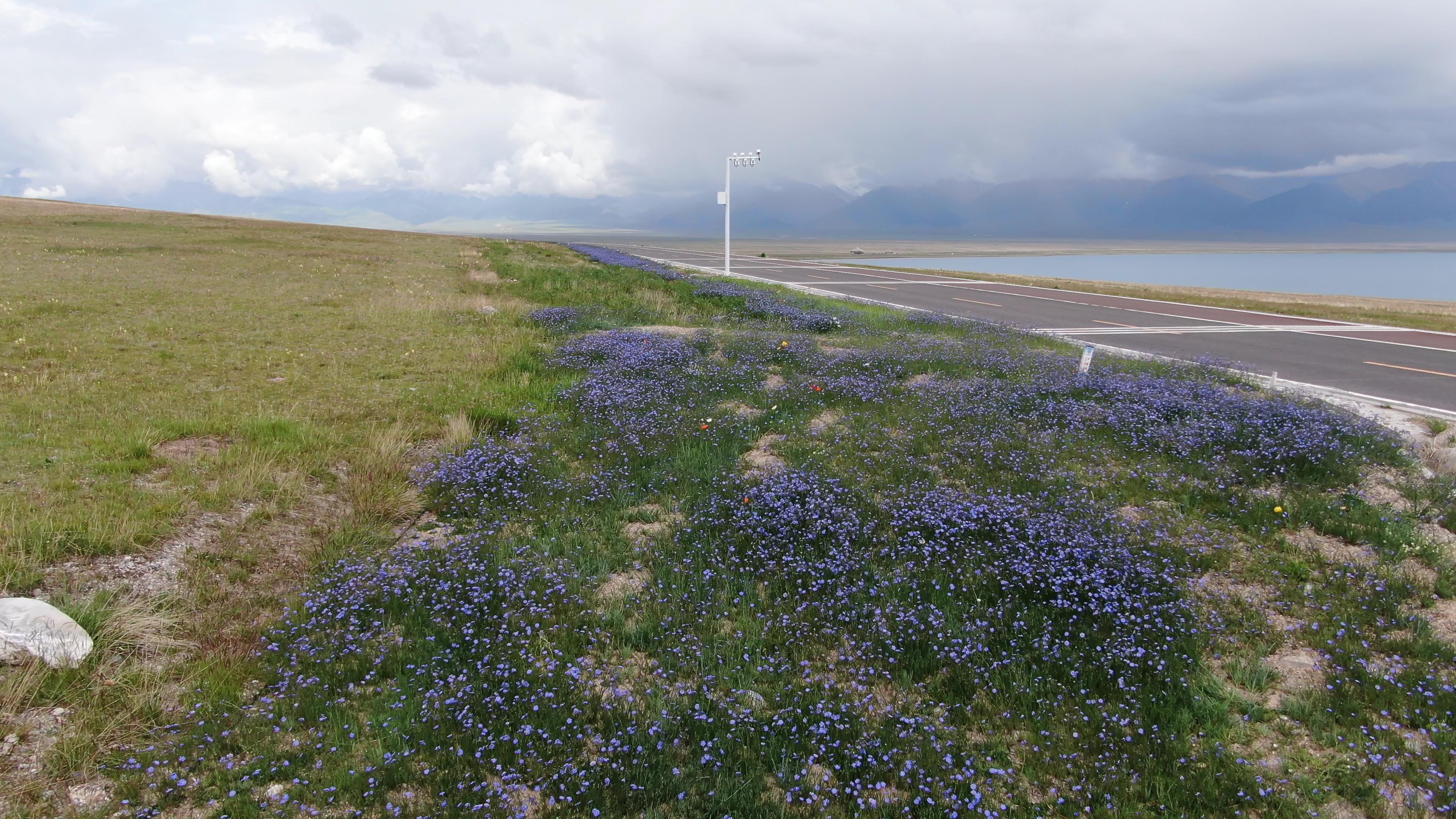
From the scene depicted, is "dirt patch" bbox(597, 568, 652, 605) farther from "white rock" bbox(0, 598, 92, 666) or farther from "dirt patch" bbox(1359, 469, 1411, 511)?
"dirt patch" bbox(1359, 469, 1411, 511)

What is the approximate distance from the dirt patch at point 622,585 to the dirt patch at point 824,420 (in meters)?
3.72

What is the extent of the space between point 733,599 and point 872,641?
1.08 m

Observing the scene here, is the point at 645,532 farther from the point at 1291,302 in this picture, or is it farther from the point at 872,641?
the point at 1291,302

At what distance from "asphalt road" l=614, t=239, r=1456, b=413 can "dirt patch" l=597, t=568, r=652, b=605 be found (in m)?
12.1

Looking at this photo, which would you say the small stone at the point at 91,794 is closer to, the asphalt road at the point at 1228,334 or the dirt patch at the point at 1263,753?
the dirt patch at the point at 1263,753

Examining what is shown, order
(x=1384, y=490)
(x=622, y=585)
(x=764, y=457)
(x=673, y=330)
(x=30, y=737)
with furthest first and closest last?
(x=673, y=330) < (x=764, y=457) < (x=1384, y=490) < (x=622, y=585) < (x=30, y=737)

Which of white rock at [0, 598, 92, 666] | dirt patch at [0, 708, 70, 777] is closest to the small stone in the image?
dirt patch at [0, 708, 70, 777]

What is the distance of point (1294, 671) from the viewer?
174 inches

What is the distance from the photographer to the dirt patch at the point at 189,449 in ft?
25.0

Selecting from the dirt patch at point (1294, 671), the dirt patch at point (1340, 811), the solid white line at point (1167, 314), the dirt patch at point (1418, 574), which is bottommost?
the dirt patch at point (1340, 811)

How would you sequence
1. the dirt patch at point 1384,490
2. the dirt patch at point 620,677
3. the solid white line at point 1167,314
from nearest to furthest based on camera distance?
1. the dirt patch at point 620,677
2. the dirt patch at point 1384,490
3. the solid white line at point 1167,314

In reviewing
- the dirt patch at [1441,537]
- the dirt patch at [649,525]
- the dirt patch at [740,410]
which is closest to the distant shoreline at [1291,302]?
the dirt patch at [1441,537]

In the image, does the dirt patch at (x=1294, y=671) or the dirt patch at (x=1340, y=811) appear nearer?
the dirt patch at (x=1340, y=811)

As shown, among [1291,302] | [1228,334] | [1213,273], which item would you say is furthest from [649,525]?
[1213,273]
